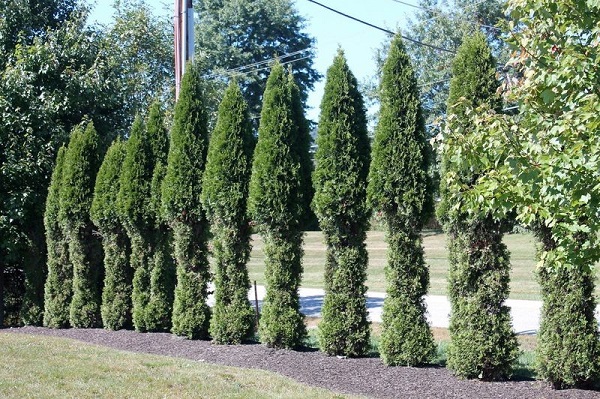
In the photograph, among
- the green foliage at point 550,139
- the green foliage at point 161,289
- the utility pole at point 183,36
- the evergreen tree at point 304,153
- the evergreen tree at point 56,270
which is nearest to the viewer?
the green foliage at point 550,139

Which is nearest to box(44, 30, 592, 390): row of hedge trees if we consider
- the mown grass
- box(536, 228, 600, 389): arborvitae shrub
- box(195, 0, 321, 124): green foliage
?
box(536, 228, 600, 389): arborvitae shrub

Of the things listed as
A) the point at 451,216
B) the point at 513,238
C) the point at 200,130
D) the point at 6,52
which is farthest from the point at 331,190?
the point at 513,238

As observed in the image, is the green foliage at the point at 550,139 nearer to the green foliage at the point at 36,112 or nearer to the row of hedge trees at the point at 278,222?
the row of hedge trees at the point at 278,222

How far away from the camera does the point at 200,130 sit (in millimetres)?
11219

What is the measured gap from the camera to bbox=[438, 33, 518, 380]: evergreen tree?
7973 mm

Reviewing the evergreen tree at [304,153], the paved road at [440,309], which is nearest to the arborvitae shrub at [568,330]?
the evergreen tree at [304,153]

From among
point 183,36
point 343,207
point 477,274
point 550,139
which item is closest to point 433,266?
point 183,36

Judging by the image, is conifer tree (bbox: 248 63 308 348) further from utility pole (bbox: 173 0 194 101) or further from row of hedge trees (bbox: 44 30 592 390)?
utility pole (bbox: 173 0 194 101)

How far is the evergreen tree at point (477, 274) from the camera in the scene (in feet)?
26.2

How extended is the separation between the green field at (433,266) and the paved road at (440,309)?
620mm

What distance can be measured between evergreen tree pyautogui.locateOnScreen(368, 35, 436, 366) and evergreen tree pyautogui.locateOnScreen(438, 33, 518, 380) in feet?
1.62

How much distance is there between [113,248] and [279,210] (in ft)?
11.8

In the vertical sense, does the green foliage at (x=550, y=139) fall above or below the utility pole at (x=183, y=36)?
below

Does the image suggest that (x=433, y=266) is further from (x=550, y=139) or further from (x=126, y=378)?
(x=550, y=139)
